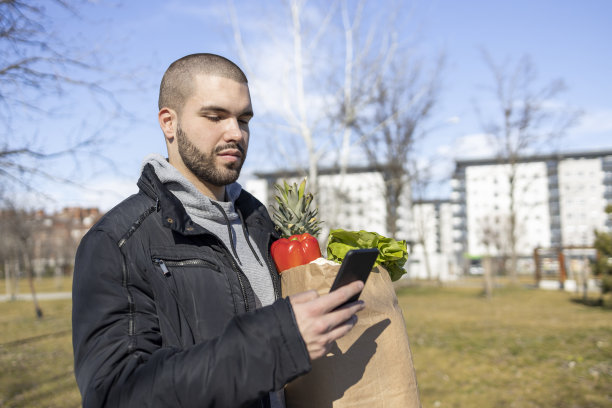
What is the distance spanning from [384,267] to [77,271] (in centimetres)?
112

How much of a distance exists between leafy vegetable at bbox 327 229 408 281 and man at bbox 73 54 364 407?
28 centimetres

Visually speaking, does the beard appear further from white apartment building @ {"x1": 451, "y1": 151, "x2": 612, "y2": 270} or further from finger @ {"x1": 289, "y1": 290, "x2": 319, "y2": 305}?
white apartment building @ {"x1": 451, "y1": 151, "x2": 612, "y2": 270}

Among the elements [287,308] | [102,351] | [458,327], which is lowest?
[458,327]

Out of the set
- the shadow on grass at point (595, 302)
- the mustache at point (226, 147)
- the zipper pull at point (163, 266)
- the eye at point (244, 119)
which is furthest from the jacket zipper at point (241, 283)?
the shadow on grass at point (595, 302)

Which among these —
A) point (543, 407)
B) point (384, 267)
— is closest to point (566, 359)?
point (543, 407)

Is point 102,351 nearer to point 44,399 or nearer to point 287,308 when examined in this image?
point 287,308

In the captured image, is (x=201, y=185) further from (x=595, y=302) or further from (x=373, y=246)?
(x=595, y=302)

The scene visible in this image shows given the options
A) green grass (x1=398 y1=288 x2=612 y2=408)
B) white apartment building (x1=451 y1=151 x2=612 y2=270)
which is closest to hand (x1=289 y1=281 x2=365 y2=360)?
green grass (x1=398 y1=288 x2=612 y2=408)

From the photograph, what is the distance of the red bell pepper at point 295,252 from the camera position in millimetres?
1897

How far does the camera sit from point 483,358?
31.2 feet

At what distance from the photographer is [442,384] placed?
7.98 metres

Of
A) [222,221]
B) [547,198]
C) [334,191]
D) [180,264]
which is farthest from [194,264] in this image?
[547,198]

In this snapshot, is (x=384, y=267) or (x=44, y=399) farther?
(x=44, y=399)

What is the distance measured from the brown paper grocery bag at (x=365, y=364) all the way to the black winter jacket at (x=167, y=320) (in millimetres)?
185
